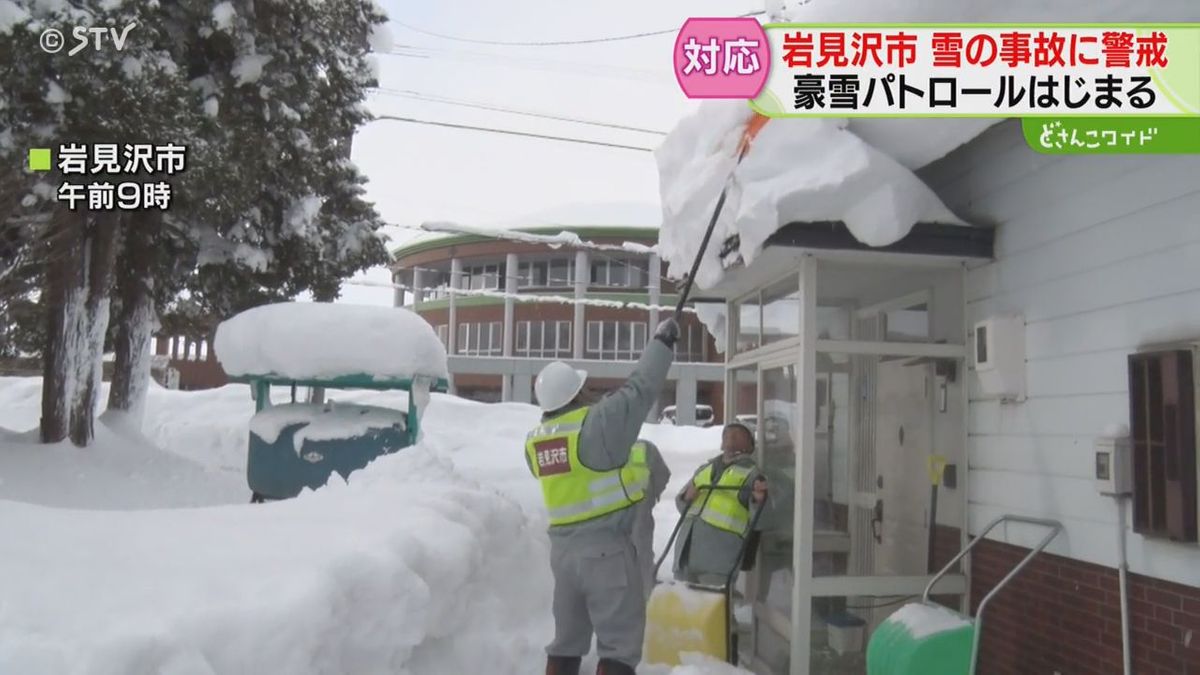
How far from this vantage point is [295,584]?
3766mm

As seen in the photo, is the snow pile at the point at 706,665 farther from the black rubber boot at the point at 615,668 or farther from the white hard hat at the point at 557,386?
the white hard hat at the point at 557,386

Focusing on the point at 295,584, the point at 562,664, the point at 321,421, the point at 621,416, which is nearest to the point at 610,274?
the point at 321,421

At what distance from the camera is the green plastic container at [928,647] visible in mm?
4676

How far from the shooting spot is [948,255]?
544 cm

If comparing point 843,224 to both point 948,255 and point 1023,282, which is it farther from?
point 1023,282

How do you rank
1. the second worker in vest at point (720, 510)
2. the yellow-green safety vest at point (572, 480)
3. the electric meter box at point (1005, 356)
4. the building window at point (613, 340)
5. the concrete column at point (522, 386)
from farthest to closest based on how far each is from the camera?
the building window at point (613, 340) < the concrete column at point (522, 386) < the second worker in vest at point (720, 510) < the electric meter box at point (1005, 356) < the yellow-green safety vest at point (572, 480)

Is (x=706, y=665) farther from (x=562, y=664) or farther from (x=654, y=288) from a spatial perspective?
(x=654, y=288)

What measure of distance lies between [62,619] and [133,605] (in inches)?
9.3

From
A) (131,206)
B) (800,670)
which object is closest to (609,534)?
(800,670)

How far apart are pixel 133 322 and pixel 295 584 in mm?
11918

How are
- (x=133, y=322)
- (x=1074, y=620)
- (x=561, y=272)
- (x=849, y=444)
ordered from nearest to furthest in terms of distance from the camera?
(x=1074, y=620)
(x=849, y=444)
(x=133, y=322)
(x=561, y=272)

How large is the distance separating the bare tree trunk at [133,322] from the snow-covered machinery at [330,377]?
5236 mm

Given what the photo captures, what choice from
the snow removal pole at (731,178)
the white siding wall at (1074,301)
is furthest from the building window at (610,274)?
the white siding wall at (1074,301)

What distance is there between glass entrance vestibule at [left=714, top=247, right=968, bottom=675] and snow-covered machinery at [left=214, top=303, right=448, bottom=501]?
373cm
